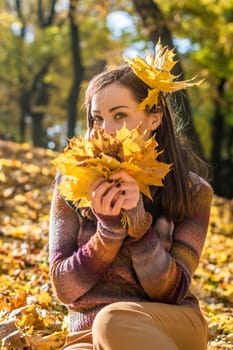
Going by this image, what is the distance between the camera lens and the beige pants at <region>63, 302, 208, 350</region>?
2305 mm

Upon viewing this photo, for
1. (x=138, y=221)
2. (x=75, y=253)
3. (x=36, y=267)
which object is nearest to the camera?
(x=138, y=221)

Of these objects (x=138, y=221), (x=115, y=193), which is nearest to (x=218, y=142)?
(x=138, y=221)

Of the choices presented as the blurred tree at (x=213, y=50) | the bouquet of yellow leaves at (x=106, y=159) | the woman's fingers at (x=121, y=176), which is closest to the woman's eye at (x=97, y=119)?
the bouquet of yellow leaves at (x=106, y=159)

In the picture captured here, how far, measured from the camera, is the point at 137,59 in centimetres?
282

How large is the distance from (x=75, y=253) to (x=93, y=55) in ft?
65.9

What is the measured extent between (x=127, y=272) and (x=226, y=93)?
1512 cm

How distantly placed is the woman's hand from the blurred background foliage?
6.82 meters

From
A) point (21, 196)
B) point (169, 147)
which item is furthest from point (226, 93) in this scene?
point (169, 147)

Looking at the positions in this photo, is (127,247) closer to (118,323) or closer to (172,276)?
(172,276)

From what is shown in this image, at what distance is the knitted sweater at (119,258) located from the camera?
2.58m

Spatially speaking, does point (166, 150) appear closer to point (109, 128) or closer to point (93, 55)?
point (109, 128)

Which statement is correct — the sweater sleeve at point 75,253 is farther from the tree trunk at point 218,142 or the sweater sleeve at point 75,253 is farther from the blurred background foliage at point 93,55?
the tree trunk at point 218,142

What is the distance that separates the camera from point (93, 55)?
73.2 feet

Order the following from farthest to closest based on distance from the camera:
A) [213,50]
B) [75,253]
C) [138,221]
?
[213,50] → [75,253] → [138,221]
